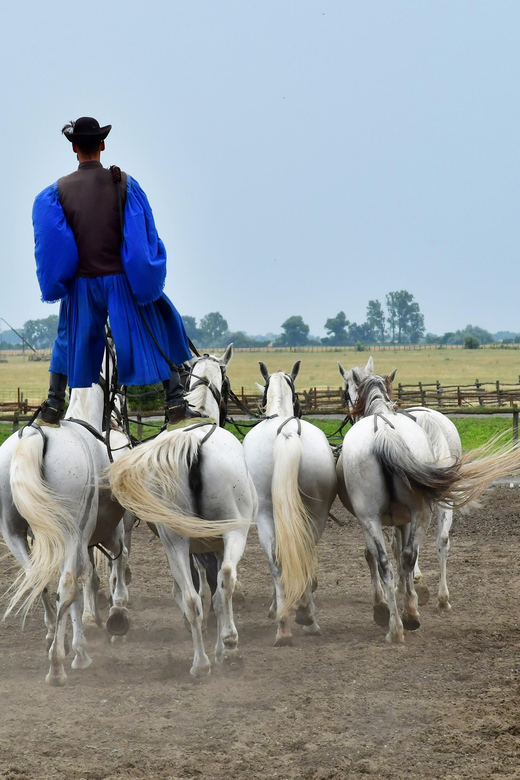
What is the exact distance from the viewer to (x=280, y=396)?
747cm

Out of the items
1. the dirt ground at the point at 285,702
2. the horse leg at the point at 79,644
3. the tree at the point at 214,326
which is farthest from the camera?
the tree at the point at 214,326

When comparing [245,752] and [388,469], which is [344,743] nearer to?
[245,752]

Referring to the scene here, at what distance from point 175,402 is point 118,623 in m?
2.25

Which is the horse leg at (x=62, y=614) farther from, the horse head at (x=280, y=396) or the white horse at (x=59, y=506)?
the horse head at (x=280, y=396)

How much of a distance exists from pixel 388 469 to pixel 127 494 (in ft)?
7.06

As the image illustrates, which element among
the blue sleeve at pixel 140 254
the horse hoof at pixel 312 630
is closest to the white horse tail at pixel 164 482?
the blue sleeve at pixel 140 254

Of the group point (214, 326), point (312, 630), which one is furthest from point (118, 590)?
point (214, 326)

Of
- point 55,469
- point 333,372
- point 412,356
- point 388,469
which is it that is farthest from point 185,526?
point 412,356

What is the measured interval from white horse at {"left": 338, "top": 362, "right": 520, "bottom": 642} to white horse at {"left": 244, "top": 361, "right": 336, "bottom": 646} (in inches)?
11.9

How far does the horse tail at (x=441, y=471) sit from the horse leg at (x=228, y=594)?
1.43 metres

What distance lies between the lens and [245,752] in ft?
14.1

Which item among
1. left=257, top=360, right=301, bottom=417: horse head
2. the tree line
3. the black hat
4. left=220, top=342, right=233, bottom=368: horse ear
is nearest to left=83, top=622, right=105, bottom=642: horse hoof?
left=257, top=360, right=301, bottom=417: horse head

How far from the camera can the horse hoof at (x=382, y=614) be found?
667 centimetres

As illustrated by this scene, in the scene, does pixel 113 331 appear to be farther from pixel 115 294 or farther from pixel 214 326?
pixel 214 326
